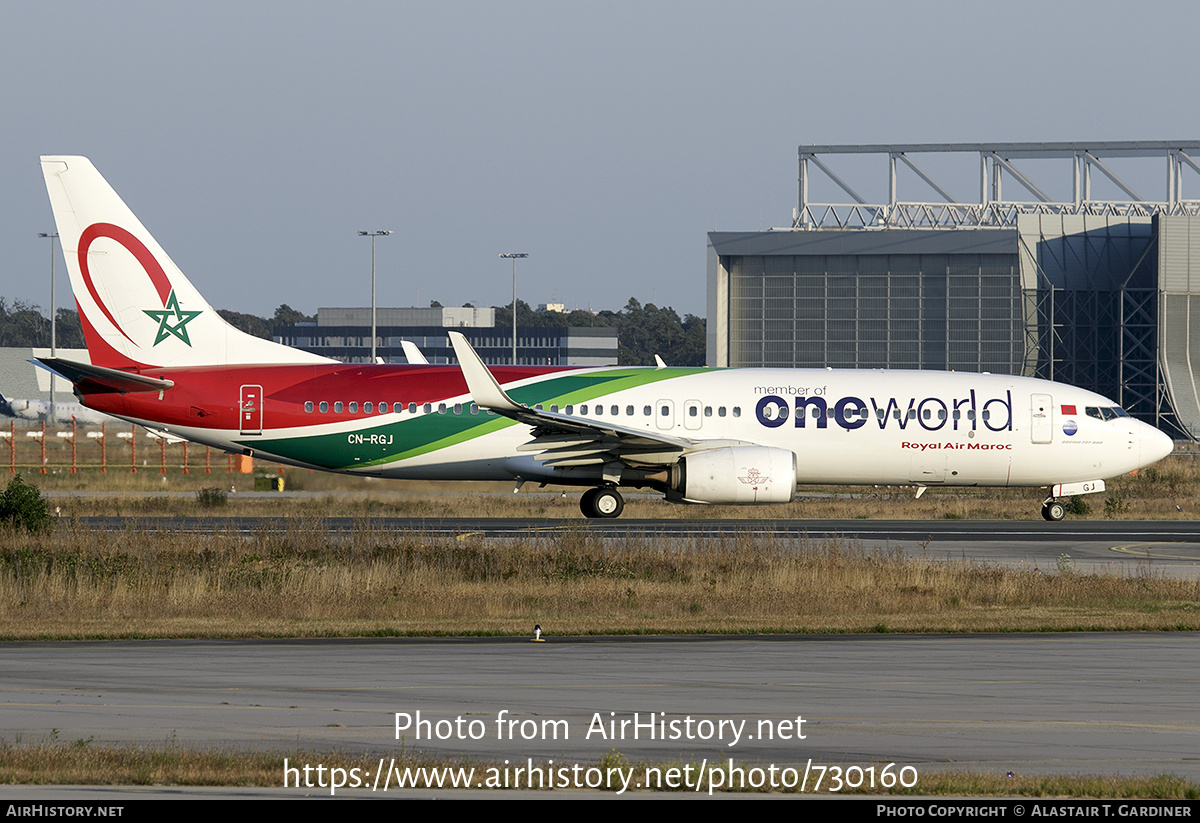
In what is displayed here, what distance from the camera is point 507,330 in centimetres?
16288

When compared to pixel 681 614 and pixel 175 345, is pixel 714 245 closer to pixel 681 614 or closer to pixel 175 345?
pixel 175 345

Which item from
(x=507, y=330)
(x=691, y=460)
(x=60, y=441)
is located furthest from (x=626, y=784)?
(x=507, y=330)

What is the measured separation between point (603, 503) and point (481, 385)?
14.7ft

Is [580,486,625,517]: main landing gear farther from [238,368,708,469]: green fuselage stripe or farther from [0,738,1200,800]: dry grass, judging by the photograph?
[0,738,1200,800]: dry grass

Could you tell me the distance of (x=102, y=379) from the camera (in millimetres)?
31656

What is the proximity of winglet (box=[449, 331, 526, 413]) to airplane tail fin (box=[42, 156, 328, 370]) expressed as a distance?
5678 millimetres

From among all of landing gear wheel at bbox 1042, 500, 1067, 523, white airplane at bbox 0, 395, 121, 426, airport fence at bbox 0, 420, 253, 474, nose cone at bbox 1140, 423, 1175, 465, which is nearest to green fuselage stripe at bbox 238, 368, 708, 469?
airport fence at bbox 0, 420, 253, 474

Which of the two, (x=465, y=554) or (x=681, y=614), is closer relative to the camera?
(x=681, y=614)

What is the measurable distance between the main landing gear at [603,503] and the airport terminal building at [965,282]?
55019 millimetres

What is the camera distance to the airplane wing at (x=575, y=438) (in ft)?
98.5

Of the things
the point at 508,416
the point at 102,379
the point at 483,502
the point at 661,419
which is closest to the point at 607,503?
the point at 661,419

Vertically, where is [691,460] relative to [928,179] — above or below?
below

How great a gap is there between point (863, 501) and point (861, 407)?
7.56 meters

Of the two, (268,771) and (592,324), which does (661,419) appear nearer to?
→ (268,771)
